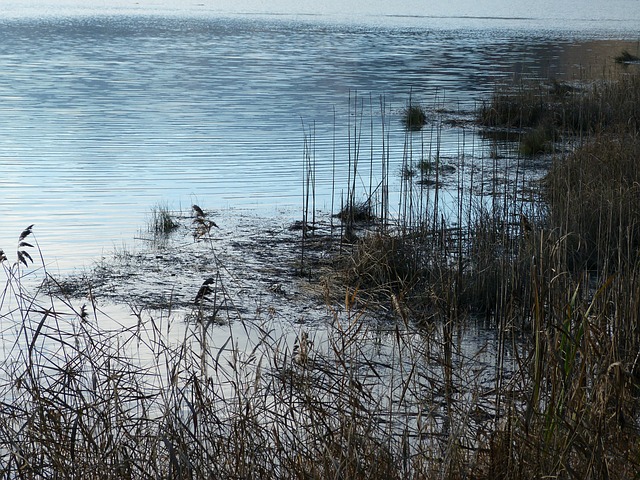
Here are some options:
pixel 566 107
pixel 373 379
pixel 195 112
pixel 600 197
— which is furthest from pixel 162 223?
pixel 566 107

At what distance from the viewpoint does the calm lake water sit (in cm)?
761

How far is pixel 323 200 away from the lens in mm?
A: 7773

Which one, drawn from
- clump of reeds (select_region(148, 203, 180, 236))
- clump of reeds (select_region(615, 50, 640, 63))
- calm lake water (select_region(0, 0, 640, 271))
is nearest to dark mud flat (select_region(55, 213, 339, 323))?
clump of reeds (select_region(148, 203, 180, 236))

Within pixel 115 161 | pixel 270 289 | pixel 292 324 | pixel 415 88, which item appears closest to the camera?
pixel 292 324

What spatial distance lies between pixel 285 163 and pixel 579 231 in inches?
191

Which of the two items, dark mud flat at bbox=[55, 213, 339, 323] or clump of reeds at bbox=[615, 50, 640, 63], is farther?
clump of reeds at bbox=[615, 50, 640, 63]

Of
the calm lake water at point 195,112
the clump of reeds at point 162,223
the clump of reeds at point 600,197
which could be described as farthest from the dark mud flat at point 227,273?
the clump of reeds at point 600,197

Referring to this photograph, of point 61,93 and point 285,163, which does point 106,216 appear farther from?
point 61,93

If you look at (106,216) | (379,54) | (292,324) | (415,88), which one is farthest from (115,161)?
(379,54)

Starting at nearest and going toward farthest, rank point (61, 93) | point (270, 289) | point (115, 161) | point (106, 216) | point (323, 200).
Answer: point (270, 289), point (106, 216), point (323, 200), point (115, 161), point (61, 93)

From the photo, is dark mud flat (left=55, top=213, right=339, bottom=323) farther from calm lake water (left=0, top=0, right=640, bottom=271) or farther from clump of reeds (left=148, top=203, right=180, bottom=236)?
calm lake water (left=0, top=0, right=640, bottom=271)

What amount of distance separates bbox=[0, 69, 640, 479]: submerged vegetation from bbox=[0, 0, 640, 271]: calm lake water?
1658mm

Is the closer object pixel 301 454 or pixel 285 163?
pixel 301 454

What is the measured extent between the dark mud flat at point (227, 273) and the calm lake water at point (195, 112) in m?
0.34
